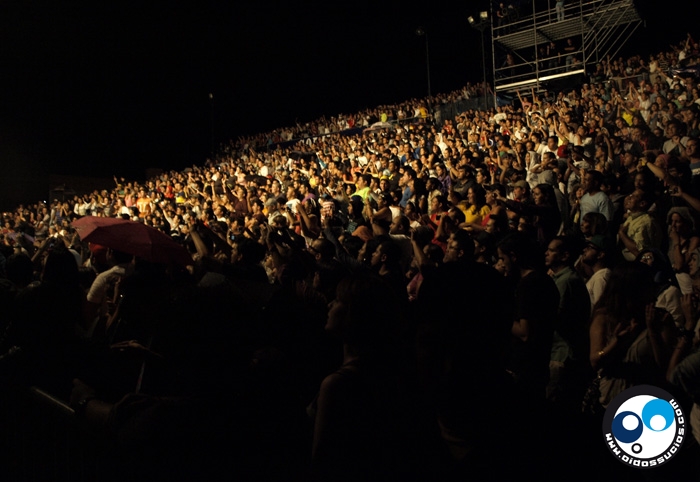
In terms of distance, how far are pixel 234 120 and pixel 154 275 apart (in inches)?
1228

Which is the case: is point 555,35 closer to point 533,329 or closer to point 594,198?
Result: point 594,198

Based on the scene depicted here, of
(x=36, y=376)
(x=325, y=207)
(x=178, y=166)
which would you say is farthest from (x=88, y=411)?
(x=178, y=166)

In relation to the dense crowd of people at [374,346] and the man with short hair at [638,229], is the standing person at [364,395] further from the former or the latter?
the man with short hair at [638,229]

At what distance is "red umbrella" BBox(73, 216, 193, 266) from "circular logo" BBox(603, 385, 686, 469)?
3378 mm

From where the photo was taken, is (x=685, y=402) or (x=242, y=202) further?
(x=242, y=202)

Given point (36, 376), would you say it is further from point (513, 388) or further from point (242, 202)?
point (242, 202)

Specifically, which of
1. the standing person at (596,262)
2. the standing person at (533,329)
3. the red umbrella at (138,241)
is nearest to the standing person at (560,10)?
the standing person at (596,262)

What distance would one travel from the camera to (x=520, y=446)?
7.27 ft

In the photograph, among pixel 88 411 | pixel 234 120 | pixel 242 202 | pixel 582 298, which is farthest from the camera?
pixel 234 120

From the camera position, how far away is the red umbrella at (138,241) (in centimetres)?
452

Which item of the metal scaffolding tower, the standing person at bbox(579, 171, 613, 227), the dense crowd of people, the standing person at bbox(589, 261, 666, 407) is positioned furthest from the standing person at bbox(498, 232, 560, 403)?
the metal scaffolding tower

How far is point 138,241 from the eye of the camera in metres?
4.62

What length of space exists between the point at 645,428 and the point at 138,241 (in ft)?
12.5

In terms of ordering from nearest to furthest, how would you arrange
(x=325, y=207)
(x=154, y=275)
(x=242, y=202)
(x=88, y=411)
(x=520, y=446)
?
(x=88, y=411)
(x=520, y=446)
(x=154, y=275)
(x=325, y=207)
(x=242, y=202)
